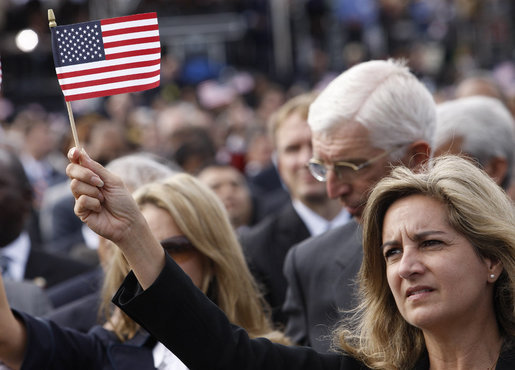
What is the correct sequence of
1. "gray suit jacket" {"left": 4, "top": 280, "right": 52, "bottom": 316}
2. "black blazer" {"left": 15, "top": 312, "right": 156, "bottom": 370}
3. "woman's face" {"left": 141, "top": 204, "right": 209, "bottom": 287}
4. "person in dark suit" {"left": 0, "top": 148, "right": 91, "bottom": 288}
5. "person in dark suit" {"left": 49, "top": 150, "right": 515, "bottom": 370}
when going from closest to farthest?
"person in dark suit" {"left": 49, "top": 150, "right": 515, "bottom": 370} → "black blazer" {"left": 15, "top": 312, "right": 156, "bottom": 370} → "woman's face" {"left": 141, "top": 204, "right": 209, "bottom": 287} → "gray suit jacket" {"left": 4, "top": 280, "right": 52, "bottom": 316} → "person in dark suit" {"left": 0, "top": 148, "right": 91, "bottom": 288}

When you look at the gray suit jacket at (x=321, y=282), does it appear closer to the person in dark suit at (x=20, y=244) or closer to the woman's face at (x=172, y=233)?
the woman's face at (x=172, y=233)

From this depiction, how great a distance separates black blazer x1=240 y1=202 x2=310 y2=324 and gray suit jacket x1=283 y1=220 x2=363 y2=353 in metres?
0.45

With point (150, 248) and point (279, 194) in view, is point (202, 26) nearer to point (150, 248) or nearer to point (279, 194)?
point (279, 194)

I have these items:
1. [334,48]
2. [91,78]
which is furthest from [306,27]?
[91,78]

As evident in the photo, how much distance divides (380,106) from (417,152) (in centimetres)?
25

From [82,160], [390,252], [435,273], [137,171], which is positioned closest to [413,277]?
[435,273]

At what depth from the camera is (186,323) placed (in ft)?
9.30

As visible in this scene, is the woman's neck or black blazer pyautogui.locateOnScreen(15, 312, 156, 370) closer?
the woman's neck

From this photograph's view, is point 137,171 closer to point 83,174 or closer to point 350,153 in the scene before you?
point 350,153

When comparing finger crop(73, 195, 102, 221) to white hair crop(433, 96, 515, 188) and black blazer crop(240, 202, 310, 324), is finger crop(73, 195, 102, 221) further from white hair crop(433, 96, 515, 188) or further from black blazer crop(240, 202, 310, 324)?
white hair crop(433, 96, 515, 188)

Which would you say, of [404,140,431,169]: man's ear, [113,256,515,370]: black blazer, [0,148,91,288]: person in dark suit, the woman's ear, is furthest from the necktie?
the woman's ear

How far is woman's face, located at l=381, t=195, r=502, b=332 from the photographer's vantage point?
2807mm

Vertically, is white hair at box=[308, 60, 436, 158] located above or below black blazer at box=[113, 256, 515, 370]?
above

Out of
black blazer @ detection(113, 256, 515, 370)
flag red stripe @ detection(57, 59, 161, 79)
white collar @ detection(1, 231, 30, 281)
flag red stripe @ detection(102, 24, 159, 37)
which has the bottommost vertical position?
white collar @ detection(1, 231, 30, 281)
